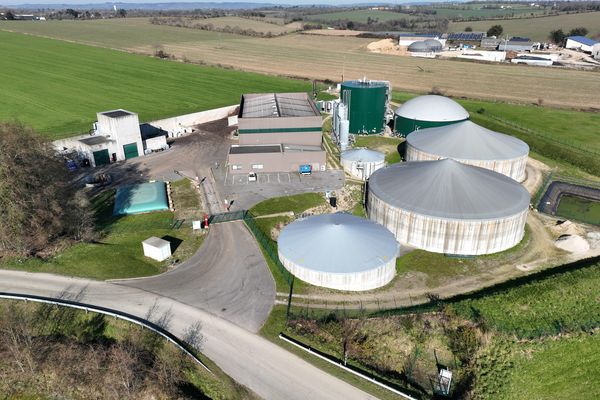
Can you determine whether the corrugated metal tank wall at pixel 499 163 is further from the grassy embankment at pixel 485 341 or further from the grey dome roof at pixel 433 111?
the grassy embankment at pixel 485 341

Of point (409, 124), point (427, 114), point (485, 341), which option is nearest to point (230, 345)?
point (485, 341)

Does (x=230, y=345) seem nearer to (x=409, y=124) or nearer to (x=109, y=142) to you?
(x=109, y=142)

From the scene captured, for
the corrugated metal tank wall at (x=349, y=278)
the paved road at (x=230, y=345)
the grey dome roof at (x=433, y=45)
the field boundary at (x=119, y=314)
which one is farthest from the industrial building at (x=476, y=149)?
the grey dome roof at (x=433, y=45)

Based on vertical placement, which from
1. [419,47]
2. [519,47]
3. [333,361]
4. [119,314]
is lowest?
[333,361]

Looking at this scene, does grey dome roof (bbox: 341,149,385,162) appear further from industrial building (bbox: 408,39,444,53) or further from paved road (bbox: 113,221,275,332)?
industrial building (bbox: 408,39,444,53)

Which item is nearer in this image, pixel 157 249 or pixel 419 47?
pixel 157 249

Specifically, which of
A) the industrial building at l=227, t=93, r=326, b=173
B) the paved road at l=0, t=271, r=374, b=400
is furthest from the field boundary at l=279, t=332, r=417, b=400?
the industrial building at l=227, t=93, r=326, b=173
